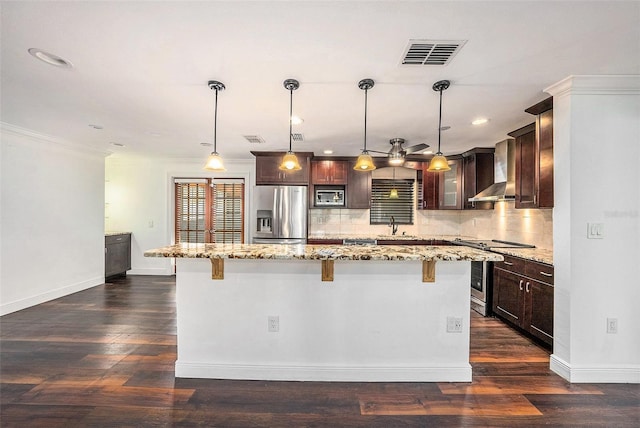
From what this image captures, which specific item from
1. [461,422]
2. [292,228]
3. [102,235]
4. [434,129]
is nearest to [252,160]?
[292,228]

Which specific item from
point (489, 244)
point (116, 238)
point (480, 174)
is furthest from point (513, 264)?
point (116, 238)

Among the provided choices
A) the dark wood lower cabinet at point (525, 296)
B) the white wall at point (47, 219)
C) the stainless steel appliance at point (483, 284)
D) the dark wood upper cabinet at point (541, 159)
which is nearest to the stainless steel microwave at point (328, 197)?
the stainless steel appliance at point (483, 284)

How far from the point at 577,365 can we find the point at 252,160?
5.36 metres

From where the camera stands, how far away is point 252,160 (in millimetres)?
5844

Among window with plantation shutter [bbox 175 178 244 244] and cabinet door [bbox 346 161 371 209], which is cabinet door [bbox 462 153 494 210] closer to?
cabinet door [bbox 346 161 371 209]

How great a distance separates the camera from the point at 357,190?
5.25 meters

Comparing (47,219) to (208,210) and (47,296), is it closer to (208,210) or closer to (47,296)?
(47,296)

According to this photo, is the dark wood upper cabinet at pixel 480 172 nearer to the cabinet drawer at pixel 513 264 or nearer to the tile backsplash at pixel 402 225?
the tile backsplash at pixel 402 225

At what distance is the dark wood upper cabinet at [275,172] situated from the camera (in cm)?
498

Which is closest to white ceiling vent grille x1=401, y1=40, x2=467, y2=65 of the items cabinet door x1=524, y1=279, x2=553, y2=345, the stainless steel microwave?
cabinet door x1=524, y1=279, x2=553, y2=345

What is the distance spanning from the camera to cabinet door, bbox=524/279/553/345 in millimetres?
2734

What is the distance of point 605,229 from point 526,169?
118cm

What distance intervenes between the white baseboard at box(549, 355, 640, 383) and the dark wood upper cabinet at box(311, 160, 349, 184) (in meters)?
3.76

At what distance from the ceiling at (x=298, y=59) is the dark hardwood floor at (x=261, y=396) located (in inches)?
92.3
